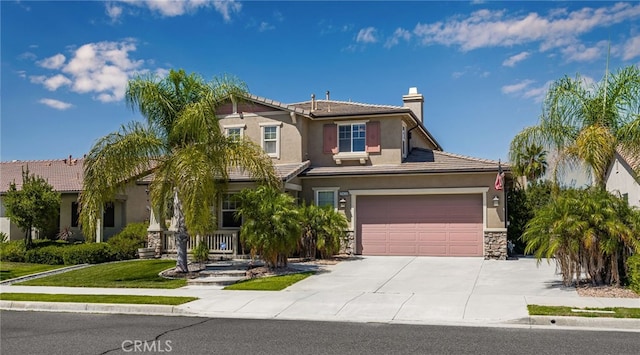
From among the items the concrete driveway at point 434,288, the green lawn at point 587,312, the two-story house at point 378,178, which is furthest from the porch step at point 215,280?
the green lawn at point 587,312

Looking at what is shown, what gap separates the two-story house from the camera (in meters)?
21.7

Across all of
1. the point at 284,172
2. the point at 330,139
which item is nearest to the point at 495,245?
the point at 330,139

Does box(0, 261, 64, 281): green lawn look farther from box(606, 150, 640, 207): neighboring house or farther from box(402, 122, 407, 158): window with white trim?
box(606, 150, 640, 207): neighboring house

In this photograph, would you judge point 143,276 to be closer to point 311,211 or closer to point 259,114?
point 311,211

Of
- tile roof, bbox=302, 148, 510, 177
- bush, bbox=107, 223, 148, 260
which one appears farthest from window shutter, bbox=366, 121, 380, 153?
bush, bbox=107, 223, 148, 260

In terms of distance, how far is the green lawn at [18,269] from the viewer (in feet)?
62.8

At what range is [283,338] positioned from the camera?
31.3 ft

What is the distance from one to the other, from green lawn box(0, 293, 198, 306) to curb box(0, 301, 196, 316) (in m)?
0.30

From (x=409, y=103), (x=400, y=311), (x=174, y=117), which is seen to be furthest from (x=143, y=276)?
(x=409, y=103)

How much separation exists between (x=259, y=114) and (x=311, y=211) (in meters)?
6.03

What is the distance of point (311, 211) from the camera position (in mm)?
20719

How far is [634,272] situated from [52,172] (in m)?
30.0

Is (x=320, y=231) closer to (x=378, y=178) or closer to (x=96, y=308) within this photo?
(x=378, y=178)

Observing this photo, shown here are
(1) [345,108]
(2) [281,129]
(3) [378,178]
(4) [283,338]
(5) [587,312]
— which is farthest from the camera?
(1) [345,108]
